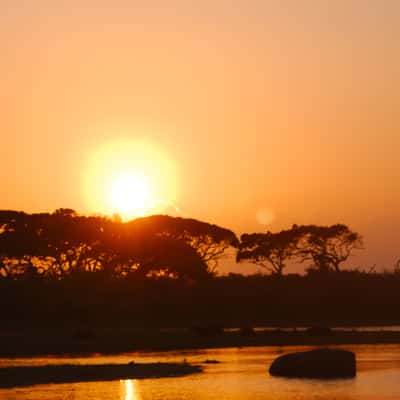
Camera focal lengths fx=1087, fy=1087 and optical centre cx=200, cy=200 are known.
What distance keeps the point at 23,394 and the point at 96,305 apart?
47612 mm

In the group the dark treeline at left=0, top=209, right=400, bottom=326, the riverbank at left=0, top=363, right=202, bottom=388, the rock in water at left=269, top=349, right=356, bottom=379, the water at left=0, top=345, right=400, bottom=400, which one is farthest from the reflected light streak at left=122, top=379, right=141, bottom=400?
the dark treeline at left=0, top=209, right=400, bottom=326

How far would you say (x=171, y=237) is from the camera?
100 m

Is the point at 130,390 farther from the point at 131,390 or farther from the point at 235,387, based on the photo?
the point at 235,387

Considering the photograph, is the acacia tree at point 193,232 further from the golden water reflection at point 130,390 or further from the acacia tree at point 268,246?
the golden water reflection at point 130,390

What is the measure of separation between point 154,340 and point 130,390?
25.9 metres

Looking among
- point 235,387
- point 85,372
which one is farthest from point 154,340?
point 235,387

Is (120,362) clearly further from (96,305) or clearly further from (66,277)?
(66,277)

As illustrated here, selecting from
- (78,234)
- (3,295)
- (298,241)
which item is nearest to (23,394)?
(3,295)

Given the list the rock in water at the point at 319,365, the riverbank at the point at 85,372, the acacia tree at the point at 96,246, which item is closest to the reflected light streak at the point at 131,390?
the riverbank at the point at 85,372

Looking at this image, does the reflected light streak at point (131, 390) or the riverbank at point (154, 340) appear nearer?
the reflected light streak at point (131, 390)

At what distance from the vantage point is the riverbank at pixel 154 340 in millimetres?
57188

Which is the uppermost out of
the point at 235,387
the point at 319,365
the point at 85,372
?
the point at 85,372

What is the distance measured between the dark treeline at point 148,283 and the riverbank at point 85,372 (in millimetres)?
34328

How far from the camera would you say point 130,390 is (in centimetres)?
3669
